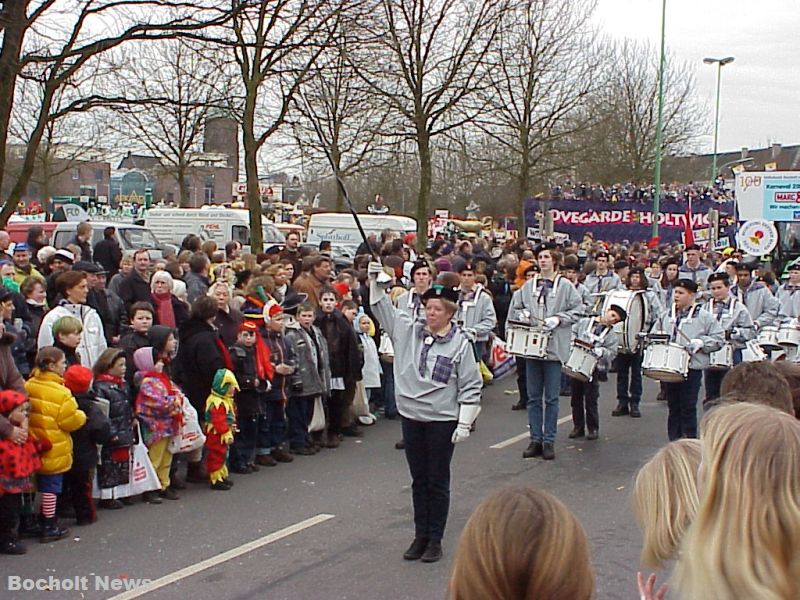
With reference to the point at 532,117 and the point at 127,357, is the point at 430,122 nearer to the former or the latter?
the point at 532,117

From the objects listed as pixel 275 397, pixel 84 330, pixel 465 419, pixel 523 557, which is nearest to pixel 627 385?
pixel 275 397

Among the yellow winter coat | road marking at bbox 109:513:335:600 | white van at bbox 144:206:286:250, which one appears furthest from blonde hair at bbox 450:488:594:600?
white van at bbox 144:206:286:250

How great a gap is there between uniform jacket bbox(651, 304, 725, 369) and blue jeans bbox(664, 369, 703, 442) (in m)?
0.15

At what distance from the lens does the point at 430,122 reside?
2497 centimetres

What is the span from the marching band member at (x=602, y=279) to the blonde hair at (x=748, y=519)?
1181 cm

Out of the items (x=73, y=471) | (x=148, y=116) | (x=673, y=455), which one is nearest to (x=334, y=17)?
(x=73, y=471)

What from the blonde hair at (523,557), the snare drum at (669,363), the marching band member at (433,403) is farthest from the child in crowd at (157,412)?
the blonde hair at (523,557)

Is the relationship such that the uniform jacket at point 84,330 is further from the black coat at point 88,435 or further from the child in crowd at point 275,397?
the child in crowd at point 275,397

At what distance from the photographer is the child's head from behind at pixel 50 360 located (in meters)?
7.28

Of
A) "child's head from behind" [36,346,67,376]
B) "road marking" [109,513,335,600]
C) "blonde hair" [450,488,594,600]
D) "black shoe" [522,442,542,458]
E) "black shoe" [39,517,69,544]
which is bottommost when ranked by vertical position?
"black shoe" [522,442,542,458]

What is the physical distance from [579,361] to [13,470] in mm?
5461

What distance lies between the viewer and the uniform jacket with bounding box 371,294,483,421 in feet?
22.3

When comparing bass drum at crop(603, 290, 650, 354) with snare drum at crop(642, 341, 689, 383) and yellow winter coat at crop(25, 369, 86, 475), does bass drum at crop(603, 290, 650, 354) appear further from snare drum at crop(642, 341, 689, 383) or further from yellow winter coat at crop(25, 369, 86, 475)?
yellow winter coat at crop(25, 369, 86, 475)

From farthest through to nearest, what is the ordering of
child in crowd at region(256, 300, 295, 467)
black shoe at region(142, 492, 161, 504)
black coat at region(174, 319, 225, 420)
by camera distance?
1. child in crowd at region(256, 300, 295, 467)
2. black coat at region(174, 319, 225, 420)
3. black shoe at region(142, 492, 161, 504)
